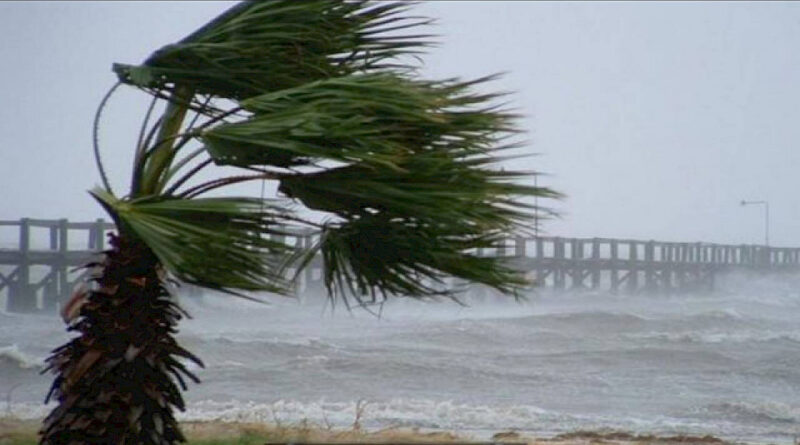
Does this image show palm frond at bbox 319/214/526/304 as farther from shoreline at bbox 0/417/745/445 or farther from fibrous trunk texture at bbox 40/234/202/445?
shoreline at bbox 0/417/745/445

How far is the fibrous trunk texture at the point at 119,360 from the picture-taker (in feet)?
22.3

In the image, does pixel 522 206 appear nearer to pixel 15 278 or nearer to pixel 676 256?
pixel 15 278

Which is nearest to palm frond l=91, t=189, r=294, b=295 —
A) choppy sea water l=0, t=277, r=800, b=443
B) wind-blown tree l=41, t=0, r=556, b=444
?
wind-blown tree l=41, t=0, r=556, b=444

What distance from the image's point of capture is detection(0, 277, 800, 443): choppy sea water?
13.1 m

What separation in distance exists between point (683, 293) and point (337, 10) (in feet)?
51.4

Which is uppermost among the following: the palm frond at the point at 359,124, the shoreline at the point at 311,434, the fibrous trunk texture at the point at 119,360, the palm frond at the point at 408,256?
the palm frond at the point at 359,124

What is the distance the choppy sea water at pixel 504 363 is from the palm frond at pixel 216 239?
5.22 metres

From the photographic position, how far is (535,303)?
20719 mm

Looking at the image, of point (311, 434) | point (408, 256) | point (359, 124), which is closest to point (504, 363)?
point (311, 434)

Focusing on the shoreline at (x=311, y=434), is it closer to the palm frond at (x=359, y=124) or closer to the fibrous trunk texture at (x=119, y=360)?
the fibrous trunk texture at (x=119, y=360)

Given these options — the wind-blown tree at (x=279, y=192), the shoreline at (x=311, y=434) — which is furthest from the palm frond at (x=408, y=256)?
the shoreline at (x=311, y=434)

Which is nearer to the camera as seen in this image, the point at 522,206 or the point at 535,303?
the point at 522,206

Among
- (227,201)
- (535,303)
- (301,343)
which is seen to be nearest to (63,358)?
(227,201)

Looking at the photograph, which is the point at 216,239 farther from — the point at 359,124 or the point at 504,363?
the point at 504,363
